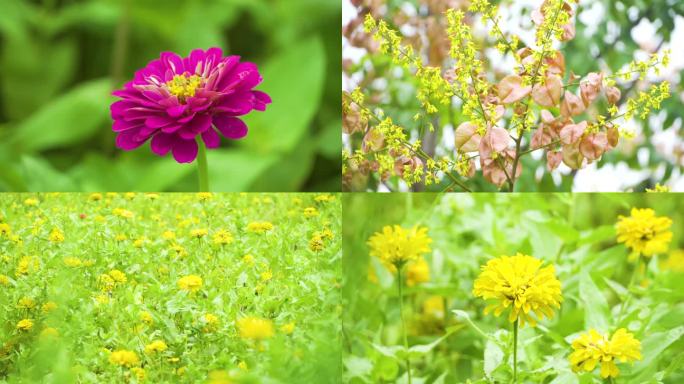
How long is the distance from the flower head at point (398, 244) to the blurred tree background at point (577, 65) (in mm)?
74

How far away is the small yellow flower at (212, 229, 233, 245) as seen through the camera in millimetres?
1501

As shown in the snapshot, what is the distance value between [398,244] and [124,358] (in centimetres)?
46

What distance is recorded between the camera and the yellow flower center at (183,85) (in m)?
1.41

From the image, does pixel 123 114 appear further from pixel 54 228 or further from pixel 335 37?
pixel 335 37

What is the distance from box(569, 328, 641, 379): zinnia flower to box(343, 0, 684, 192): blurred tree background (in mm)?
→ 254

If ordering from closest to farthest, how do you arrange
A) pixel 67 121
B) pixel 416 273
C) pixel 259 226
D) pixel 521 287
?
pixel 521 287 → pixel 259 226 → pixel 416 273 → pixel 67 121

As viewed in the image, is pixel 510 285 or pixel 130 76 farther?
pixel 130 76

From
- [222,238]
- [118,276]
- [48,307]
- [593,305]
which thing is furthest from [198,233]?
[593,305]

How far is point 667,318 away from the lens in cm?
152

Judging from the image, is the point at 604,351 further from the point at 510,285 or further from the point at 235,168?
the point at 235,168

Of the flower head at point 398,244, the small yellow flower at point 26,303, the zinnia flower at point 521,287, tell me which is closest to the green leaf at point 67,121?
the small yellow flower at point 26,303

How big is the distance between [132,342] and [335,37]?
76cm

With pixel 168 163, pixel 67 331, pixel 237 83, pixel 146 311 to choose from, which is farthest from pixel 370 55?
pixel 67 331

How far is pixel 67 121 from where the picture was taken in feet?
5.72
